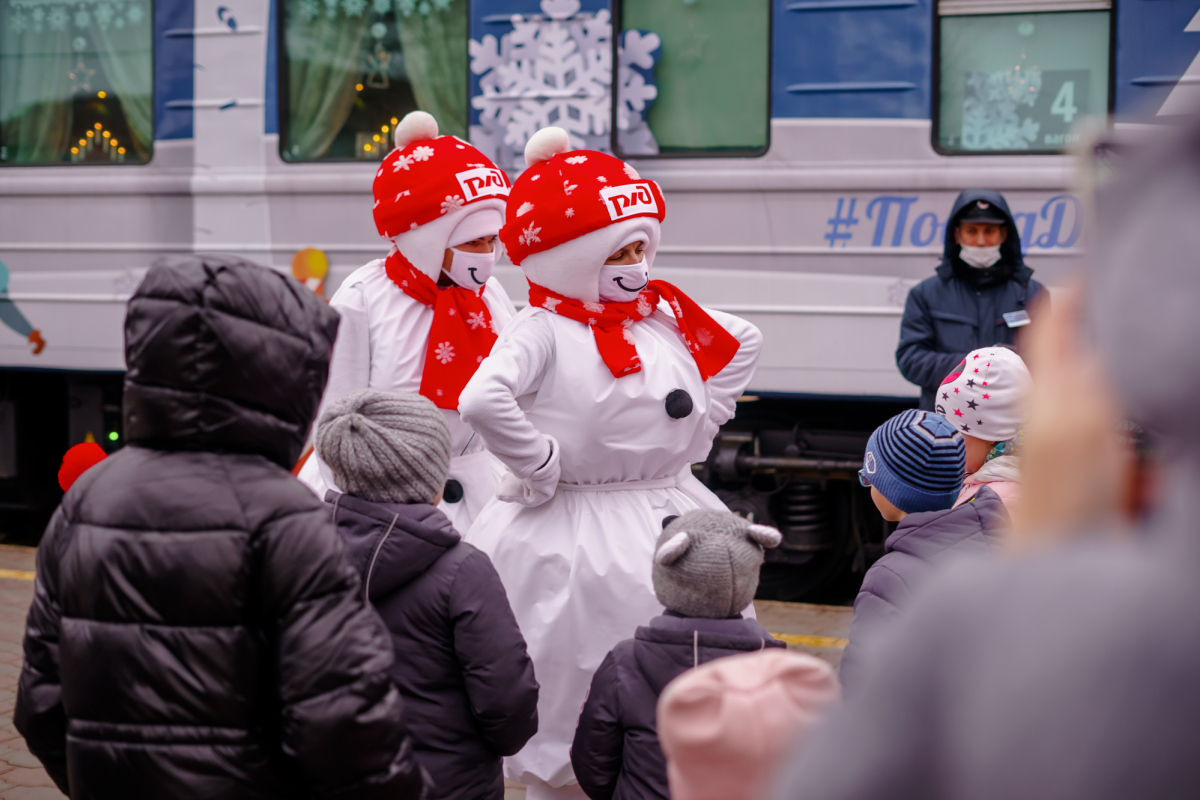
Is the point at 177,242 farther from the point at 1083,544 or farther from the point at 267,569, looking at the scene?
the point at 1083,544

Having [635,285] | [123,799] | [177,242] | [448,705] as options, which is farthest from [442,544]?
[177,242]

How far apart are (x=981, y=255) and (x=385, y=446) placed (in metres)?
3.16

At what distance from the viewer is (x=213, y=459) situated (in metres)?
1.76

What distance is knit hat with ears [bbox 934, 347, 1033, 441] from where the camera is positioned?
2977 mm

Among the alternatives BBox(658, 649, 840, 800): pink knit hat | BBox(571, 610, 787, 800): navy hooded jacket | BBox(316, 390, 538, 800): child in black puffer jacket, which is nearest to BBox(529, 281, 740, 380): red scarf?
BBox(316, 390, 538, 800): child in black puffer jacket

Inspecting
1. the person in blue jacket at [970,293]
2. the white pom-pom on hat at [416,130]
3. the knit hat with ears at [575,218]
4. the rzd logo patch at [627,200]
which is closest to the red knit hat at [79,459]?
the knit hat with ears at [575,218]

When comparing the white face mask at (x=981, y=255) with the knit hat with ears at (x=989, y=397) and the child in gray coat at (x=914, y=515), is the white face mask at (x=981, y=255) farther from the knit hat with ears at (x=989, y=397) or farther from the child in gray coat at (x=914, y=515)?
the child in gray coat at (x=914, y=515)

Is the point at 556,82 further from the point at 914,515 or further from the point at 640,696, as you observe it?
the point at 640,696

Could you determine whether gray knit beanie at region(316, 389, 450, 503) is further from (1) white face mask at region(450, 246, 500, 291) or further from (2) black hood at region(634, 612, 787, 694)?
(1) white face mask at region(450, 246, 500, 291)

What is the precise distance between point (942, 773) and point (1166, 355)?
0.80 ft

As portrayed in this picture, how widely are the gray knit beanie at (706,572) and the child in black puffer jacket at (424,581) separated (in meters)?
0.37

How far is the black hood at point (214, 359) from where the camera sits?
174 centimetres

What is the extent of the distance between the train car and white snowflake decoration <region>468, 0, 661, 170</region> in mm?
10

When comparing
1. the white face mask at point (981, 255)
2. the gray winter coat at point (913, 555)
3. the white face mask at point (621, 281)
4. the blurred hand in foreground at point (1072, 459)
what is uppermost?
the white face mask at point (981, 255)
